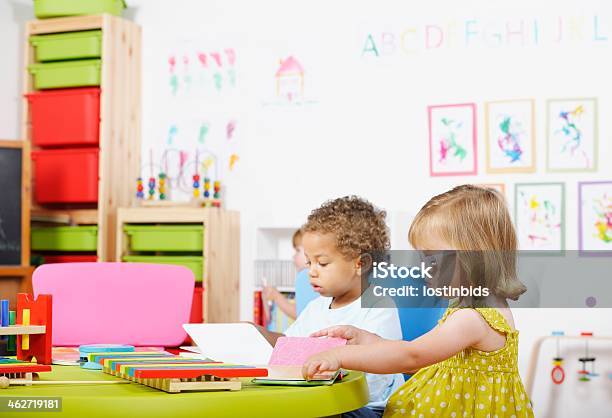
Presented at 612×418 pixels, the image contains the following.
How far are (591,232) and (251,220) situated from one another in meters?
1.65

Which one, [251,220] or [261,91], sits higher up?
[261,91]

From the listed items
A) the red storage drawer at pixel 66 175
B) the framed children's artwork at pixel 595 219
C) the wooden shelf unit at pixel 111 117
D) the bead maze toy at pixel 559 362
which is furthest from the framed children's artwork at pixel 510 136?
the red storage drawer at pixel 66 175

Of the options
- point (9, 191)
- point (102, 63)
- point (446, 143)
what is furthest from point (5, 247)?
point (446, 143)

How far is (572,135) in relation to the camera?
4.13 meters

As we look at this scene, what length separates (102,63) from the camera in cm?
470

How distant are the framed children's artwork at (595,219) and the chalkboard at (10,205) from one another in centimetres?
260

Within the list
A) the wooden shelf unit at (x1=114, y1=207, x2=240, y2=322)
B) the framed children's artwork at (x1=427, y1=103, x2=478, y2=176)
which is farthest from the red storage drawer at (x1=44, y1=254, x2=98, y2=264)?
the framed children's artwork at (x1=427, y1=103, x2=478, y2=176)

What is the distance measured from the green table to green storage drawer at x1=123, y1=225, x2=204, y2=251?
306 cm

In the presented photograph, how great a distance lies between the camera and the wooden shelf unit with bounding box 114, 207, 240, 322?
4422mm

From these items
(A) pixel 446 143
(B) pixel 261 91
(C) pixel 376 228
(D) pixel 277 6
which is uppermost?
(D) pixel 277 6

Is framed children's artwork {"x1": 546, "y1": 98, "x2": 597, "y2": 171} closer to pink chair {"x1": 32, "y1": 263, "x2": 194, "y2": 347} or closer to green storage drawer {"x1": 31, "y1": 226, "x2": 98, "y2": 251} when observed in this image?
pink chair {"x1": 32, "y1": 263, "x2": 194, "y2": 347}

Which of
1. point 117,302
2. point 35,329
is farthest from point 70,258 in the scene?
point 35,329

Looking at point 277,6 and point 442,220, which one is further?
point 277,6

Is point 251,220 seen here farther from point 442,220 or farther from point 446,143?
point 442,220
